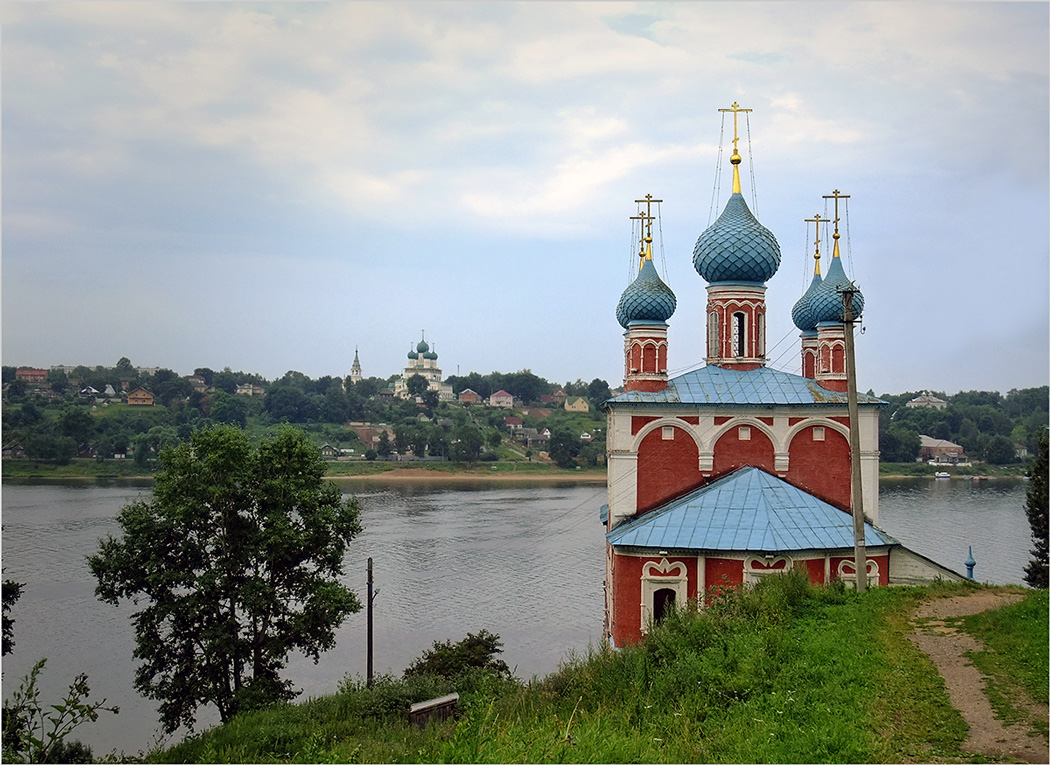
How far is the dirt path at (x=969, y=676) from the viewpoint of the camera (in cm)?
520

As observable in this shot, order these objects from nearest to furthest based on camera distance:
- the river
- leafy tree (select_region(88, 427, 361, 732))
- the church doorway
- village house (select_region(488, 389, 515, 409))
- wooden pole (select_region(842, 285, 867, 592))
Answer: wooden pole (select_region(842, 285, 867, 592))
leafy tree (select_region(88, 427, 361, 732))
the church doorway
the river
village house (select_region(488, 389, 515, 409))

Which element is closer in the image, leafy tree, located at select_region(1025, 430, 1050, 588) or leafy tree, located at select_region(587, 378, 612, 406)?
leafy tree, located at select_region(1025, 430, 1050, 588)

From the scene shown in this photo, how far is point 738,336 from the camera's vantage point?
1577 centimetres

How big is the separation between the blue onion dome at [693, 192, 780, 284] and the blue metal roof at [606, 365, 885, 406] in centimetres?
184

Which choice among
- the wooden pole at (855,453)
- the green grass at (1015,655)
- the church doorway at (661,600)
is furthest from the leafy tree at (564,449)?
the green grass at (1015,655)

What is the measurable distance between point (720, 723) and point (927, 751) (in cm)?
135

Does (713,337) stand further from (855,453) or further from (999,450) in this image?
(999,450)

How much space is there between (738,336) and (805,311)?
271cm

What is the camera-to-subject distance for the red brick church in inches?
508

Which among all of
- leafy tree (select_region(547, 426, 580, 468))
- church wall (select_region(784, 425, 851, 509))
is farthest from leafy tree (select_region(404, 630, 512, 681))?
leafy tree (select_region(547, 426, 580, 468))

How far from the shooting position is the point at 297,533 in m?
11.2

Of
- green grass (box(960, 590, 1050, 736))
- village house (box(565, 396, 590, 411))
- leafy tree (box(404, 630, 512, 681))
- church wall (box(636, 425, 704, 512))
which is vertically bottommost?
leafy tree (box(404, 630, 512, 681))

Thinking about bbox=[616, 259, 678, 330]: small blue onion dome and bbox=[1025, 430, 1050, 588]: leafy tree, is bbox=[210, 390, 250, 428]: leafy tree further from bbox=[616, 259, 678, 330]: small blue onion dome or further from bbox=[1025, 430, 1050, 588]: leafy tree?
bbox=[1025, 430, 1050, 588]: leafy tree

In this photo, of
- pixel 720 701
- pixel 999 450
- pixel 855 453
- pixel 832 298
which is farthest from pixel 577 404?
pixel 720 701
